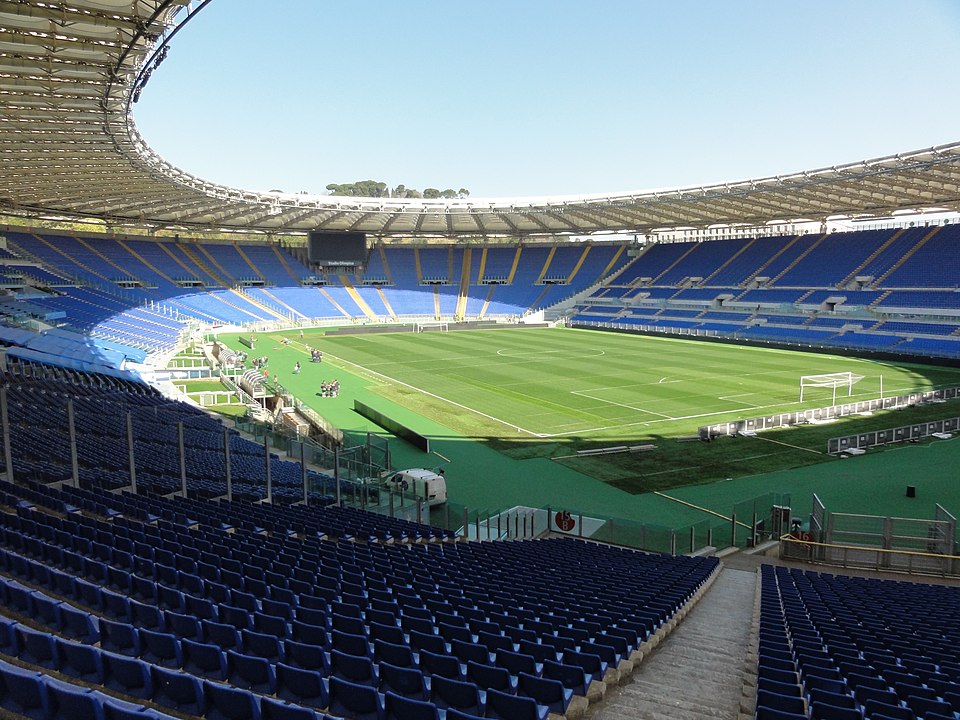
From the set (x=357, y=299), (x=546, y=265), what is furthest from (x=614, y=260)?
(x=357, y=299)

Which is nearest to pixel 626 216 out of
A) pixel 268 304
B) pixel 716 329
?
pixel 716 329

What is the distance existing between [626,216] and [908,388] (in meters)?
38.3

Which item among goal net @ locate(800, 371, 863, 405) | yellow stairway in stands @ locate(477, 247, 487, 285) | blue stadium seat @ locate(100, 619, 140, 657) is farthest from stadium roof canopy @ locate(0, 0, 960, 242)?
blue stadium seat @ locate(100, 619, 140, 657)

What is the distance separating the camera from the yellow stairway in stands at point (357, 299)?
254ft

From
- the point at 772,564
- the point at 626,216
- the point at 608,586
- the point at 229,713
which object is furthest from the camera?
the point at 626,216

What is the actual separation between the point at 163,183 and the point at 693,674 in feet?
145

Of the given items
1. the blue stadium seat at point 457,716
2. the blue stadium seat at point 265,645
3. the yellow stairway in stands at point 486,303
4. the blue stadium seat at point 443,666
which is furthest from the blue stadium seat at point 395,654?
the yellow stairway in stands at point 486,303

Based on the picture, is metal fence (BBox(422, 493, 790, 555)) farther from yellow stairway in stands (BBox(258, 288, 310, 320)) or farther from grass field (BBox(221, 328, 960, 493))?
yellow stairway in stands (BBox(258, 288, 310, 320))

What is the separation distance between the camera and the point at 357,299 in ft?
262

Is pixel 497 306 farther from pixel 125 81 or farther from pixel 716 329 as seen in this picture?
pixel 125 81

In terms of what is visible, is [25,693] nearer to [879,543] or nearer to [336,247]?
[879,543]

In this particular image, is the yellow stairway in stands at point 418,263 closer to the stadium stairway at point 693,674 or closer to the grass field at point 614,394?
the grass field at point 614,394

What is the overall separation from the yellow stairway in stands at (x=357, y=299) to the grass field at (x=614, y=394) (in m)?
19.1

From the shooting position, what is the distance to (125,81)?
20.8 metres
